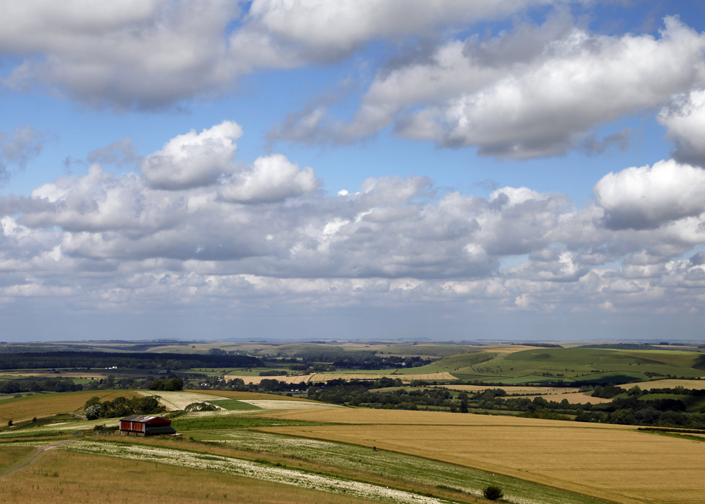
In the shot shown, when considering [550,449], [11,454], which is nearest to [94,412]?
[11,454]

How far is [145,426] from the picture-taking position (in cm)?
7106

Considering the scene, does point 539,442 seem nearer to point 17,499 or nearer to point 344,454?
point 344,454

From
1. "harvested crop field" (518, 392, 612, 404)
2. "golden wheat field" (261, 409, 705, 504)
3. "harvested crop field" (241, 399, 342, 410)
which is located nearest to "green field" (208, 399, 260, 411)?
"harvested crop field" (241, 399, 342, 410)

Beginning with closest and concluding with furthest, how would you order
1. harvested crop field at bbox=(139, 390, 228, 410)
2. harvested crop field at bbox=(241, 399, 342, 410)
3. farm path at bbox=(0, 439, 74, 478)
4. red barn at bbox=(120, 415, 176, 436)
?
1. farm path at bbox=(0, 439, 74, 478)
2. red barn at bbox=(120, 415, 176, 436)
3. harvested crop field at bbox=(139, 390, 228, 410)
4. harvested crop field at bbox=(241, 399, 342, 410)

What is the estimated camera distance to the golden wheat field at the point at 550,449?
59.6 metres

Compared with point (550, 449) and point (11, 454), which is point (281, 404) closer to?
point (550, 449)

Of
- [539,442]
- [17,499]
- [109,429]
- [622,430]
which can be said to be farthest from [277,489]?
[622,430]

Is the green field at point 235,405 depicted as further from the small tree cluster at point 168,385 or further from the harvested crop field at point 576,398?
the harvested crop field at point 576,398

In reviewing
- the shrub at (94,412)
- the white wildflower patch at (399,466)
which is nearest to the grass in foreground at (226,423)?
the white wildflower patch at (399,466)

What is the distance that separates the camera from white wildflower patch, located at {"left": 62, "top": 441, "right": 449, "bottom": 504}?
45688 millimetres

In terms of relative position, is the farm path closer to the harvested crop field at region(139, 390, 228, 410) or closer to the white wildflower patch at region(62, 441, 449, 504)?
the white wildflower patch at region(62, 441, 449, 504)

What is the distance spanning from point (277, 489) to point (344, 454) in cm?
2117

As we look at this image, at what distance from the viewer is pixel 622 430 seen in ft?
325

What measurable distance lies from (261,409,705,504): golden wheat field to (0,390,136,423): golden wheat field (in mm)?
43001
